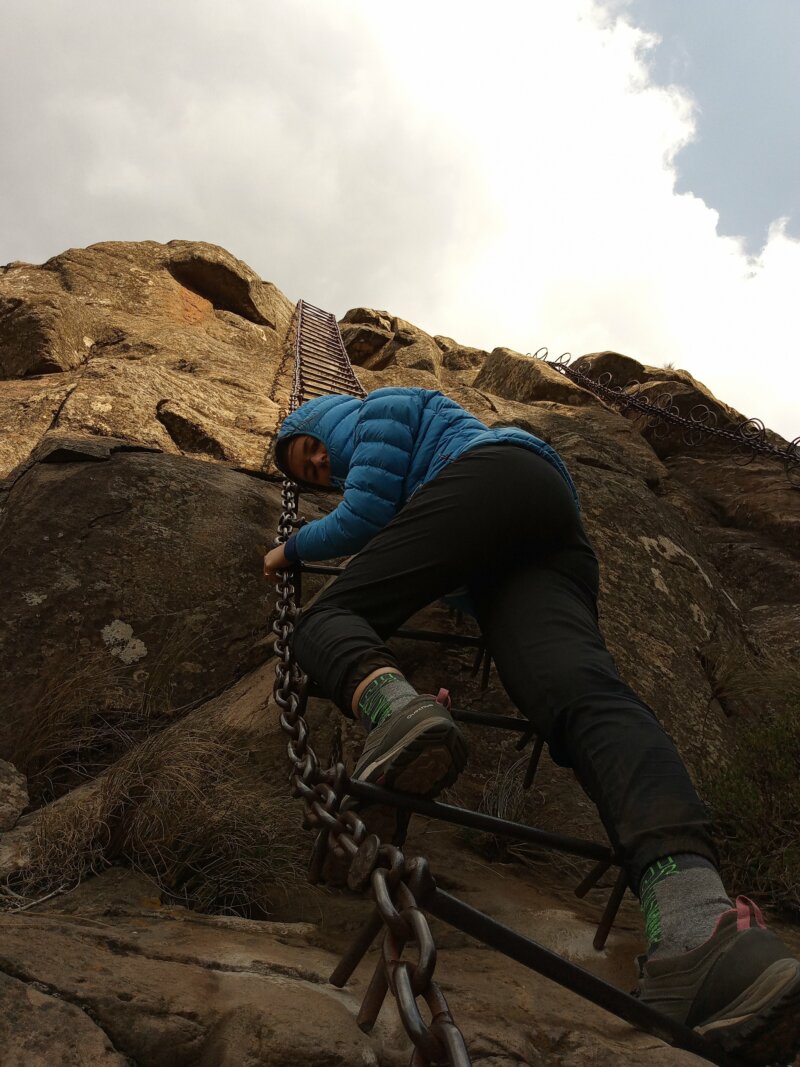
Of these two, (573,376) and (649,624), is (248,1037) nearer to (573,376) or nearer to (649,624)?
(649,624)

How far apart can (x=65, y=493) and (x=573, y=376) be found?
996cm

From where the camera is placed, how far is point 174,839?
6.46 feet

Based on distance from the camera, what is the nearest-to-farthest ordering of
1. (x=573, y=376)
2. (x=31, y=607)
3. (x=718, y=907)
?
(x=718, y=907) → (x=31, y=607) → (x=573, y=376)

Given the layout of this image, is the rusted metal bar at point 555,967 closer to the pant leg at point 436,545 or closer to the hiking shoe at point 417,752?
the hiking shoe at point 417,752

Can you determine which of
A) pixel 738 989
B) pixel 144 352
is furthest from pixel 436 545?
pixel 144 352

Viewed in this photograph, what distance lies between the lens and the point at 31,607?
3182 millimetres

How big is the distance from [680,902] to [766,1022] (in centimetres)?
23

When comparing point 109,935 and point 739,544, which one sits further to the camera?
point 739,544

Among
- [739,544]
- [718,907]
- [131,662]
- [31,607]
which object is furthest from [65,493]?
[739,544]

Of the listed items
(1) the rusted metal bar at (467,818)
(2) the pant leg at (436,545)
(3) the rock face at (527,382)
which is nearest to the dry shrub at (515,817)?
(1) the rusted metal bar at (467,818)

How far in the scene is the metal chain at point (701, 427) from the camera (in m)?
8.13

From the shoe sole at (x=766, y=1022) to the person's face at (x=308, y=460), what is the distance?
7.21 feet

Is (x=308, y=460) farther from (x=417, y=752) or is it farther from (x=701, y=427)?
(x=701, y=427)

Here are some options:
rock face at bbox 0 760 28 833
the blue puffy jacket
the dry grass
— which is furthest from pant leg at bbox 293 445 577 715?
the dry grass
